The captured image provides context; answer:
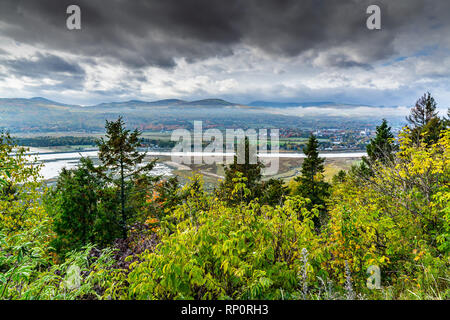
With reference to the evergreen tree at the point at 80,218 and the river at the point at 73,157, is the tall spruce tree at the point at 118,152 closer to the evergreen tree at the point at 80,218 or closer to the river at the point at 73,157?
the evergreen tree at the point at 80,218

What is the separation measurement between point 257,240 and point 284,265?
0.71m

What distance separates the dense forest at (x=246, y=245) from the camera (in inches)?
130

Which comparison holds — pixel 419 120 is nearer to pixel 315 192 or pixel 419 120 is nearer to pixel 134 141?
pixel 315 192

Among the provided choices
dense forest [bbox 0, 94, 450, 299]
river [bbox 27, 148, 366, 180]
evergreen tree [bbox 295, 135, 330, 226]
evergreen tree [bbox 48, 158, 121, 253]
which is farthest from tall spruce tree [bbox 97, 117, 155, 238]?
river [bbox 27, 148, 366, 180]

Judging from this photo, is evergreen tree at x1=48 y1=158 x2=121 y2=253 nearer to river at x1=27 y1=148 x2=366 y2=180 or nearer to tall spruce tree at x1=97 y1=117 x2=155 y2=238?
tall spruce tree at x1=97 y1=117 x2=155 y2=238

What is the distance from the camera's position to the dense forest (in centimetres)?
331

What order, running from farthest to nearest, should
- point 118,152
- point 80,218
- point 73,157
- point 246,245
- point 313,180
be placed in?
1. point 73,157
2. point 313,180
3. point 118,152
4. point 80,218
5. point 246,245

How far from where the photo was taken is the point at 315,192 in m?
25.2

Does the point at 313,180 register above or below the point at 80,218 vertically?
above

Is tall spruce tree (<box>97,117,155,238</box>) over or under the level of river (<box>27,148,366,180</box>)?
over

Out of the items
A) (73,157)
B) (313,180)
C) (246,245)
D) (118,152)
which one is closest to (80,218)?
(118,152)

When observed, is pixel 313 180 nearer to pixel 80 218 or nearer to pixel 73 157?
pixel 80 218

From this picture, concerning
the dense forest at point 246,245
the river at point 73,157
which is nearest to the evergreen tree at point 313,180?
the dense forest at point 246,245

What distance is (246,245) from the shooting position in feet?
12.8
